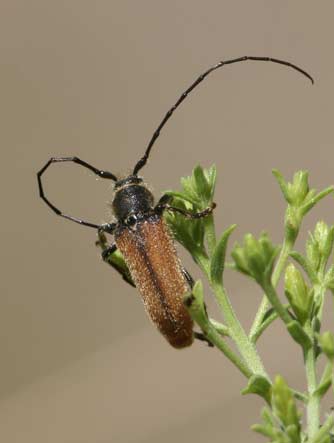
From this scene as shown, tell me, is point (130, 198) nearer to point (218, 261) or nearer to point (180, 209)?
point (180, 209)

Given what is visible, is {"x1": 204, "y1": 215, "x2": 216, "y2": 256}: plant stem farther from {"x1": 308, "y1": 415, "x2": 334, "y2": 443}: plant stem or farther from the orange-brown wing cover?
{"x1": 308, "y1": 415, "x2": 334, "y2": 443}: plant stem

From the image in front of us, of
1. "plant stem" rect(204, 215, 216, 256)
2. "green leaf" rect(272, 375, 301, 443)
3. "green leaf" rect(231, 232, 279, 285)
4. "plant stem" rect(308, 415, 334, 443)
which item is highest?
"plant stem" rect(204, 215, 216, 256)

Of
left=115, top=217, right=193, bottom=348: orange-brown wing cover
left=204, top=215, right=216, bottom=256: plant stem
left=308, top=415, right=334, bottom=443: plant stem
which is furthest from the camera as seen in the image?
left=115, top=217, right=193, bottom=348: orange-brown wing cover

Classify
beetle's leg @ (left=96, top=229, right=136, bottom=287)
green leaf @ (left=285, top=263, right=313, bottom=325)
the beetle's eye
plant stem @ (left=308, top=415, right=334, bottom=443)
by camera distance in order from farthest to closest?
the beetle's eye, beetle's leg @ (left=96, top=229, right=136, bottom=287), green leaf @ (left=285, top=263, right=313, bottom=325), plant stem @ (left=308, top=415, right=334, bottom=443)

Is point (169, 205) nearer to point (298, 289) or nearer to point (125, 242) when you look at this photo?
point (125, 242)

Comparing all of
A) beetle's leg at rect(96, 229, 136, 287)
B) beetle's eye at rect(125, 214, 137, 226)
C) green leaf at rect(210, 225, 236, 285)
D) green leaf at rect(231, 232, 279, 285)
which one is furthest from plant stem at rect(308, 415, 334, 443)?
beetle's eye at rect(125, 214, 137, 226)

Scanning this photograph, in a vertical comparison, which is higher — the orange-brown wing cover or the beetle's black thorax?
the beetle's black thorax

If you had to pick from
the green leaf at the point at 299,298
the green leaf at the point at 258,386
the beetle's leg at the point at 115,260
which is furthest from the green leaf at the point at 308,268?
the beetle's leg at the point at 115,260

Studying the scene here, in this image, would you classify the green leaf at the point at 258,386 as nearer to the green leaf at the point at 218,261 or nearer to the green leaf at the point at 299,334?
the green leaf at the point at 299,334

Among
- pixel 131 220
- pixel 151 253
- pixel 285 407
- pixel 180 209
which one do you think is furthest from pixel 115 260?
pixel 285 407
